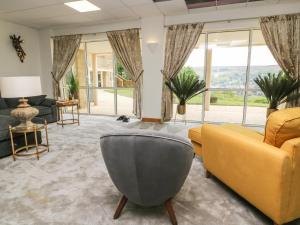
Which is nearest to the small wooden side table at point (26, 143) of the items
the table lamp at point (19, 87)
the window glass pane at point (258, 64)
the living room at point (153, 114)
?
the living room at point (153, 114)

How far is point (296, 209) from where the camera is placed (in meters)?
1.41

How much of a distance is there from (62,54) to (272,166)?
587 cm

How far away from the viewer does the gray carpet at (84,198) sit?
63.2 inches

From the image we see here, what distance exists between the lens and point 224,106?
5.57 m

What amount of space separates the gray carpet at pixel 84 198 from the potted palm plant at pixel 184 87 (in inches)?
78.5

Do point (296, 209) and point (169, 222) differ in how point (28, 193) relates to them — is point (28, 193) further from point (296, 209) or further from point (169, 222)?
point (296, 209)

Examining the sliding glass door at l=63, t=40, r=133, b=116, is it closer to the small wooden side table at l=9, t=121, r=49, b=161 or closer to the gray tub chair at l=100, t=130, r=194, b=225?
Answer: the small wooden side table at l=9, t=121, r=49, b=161

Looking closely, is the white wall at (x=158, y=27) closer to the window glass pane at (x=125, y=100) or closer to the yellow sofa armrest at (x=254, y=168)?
the window glass pane at (x=125, y=100)

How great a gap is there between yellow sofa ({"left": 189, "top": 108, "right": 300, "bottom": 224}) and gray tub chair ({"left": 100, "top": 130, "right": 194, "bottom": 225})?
49cm

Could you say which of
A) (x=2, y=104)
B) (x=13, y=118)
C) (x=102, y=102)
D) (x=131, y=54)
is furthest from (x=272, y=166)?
(x=102, y=102)

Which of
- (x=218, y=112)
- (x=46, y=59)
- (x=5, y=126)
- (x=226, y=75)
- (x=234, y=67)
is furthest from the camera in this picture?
(x=46, y=59)

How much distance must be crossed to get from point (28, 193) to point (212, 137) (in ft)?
6.33

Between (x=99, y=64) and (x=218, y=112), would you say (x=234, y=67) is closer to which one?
(x=218, y=112)

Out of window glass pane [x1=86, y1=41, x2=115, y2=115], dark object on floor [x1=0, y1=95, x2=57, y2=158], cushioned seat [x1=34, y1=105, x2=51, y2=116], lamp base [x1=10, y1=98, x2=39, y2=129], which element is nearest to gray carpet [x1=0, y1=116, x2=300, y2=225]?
dark object on floor [x1=0, y1=95, x2=57, y2=158]
